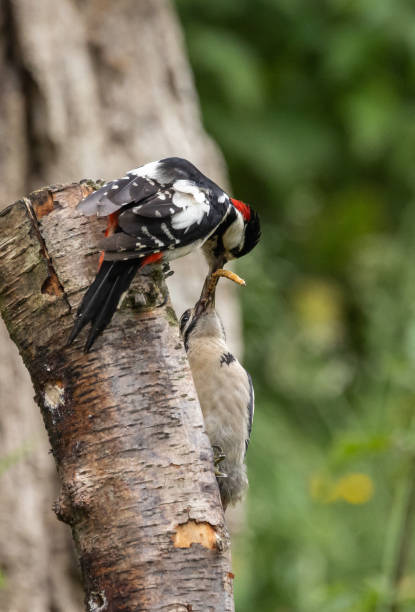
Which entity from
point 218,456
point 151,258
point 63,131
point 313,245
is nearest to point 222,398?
point 218,456

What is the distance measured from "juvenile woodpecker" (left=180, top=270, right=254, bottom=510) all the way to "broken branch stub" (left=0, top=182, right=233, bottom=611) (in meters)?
0.49

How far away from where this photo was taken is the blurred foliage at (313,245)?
5848mm

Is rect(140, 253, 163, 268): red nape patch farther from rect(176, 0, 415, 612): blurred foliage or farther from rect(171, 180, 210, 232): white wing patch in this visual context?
rect(176, 0, 415, 612): blurred foliage

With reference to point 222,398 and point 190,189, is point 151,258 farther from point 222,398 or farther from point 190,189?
point 222,398

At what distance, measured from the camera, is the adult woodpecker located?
93.7 inches

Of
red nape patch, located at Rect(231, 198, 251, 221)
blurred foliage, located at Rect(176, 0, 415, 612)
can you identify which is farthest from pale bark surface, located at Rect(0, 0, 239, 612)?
red nape patch, located at Rect(231, 198, 251, 221)

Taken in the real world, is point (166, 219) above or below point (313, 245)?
above

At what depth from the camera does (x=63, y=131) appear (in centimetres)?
508

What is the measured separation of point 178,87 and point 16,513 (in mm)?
2749

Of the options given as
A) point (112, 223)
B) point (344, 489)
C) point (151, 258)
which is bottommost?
point (344, 489)

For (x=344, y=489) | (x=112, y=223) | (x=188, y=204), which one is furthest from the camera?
(x=344, y=489)

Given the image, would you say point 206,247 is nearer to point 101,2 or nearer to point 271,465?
point 101,2

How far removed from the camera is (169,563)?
89.3 inches

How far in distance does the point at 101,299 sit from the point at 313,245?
18.1 feet
